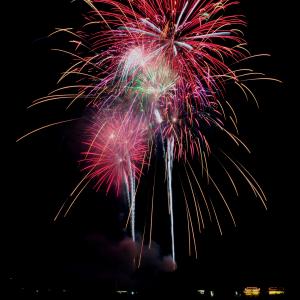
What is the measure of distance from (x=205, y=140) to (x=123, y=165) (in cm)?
316

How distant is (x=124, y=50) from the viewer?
29.8ft

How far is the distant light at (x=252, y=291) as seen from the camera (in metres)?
14.5

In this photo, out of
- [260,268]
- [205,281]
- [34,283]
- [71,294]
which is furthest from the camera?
[260,268]

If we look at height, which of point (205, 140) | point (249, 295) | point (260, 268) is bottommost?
point (249, 295)

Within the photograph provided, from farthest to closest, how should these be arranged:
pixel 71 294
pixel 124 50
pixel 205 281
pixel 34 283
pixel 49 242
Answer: pixel 49 242 < pixel 34 283 < pixel 205 281 < pixel 71 294 < pixel 124 50

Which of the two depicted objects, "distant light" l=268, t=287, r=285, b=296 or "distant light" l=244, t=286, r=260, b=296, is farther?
"distant light" l=244, t=286, r=260, b=296

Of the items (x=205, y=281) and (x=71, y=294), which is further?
(x=205, y=281)

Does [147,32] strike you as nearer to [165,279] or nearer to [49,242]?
[165,279]

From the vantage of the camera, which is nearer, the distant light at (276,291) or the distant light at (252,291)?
the distant light at (276,291)

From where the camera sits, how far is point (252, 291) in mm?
14906

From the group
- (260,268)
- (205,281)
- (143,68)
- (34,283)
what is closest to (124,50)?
(143,68)

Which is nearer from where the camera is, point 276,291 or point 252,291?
point 276,291

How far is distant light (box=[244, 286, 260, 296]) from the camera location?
47.5 ft

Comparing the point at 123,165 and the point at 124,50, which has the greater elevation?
the point at 124,50
